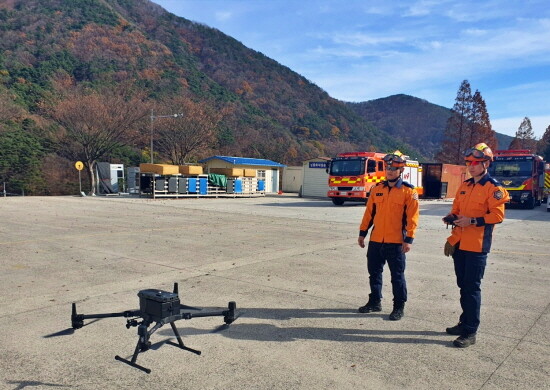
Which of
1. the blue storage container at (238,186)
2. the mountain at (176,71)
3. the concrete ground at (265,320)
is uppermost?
the mountain at (176,71)

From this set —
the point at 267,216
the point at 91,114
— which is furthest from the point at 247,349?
the point at 91,114

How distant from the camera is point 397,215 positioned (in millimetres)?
5133

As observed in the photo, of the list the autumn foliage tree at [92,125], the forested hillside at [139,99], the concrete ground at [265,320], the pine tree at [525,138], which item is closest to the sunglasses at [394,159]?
the concrete ground at [265,320]

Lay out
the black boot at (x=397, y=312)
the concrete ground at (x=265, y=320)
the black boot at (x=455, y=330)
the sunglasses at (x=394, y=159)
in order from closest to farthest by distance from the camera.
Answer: the concrete ground at (x=265, y=320) → the black boot at (x=455, y=330) → the black boot at (x=397, y=312) → the sunglasses at (x=394, y=159)

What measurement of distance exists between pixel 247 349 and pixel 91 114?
35403 mm

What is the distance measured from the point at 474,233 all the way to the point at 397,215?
917mm

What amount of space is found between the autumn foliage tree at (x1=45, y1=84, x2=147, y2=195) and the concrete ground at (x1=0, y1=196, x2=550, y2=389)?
1063 inches

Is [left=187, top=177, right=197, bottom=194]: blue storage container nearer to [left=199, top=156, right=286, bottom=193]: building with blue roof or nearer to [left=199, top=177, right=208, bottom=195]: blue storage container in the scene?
[left=199, top=177, right=208, bottom=195]: blue storage container

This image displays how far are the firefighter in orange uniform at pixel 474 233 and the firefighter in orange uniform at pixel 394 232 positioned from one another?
0.55 m

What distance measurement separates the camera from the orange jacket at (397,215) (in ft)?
16.6

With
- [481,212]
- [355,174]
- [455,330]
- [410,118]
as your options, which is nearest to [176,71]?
[355,174]

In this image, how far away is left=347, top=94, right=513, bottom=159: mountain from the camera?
142125mm

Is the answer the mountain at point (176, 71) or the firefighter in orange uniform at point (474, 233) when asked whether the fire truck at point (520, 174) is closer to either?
the firefighter in orange uniform at point (474, 233)

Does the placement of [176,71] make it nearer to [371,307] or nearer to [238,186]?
[238,186]
